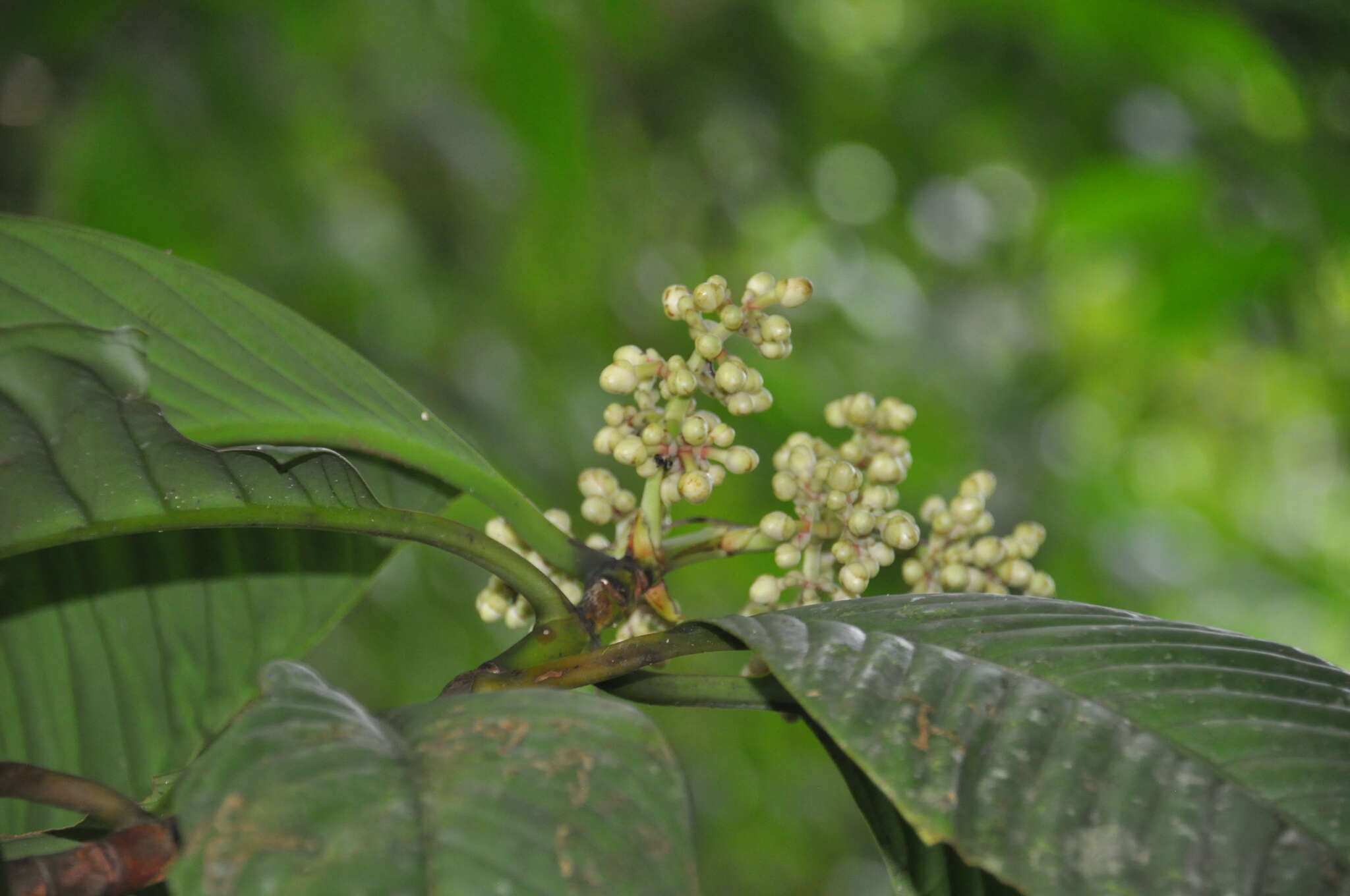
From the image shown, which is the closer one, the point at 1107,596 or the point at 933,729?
the point at 933,729

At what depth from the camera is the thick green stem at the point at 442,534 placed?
0.60 metres

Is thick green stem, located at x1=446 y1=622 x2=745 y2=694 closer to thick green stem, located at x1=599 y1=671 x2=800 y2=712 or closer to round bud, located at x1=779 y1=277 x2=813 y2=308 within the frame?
thick green stem, located at x1=599 y1=671 x2=800 y2=712

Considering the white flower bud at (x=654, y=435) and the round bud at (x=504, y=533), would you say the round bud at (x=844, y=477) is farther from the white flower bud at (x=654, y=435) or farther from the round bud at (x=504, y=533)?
the round bud at (x=504, y=533)

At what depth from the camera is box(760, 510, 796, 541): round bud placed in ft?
2.33

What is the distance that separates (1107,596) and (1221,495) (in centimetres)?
270

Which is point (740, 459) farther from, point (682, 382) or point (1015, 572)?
point (1015, 572)

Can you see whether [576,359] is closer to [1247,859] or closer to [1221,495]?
[1247,859]

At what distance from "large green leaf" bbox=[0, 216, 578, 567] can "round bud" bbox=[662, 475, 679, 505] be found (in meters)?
0.07

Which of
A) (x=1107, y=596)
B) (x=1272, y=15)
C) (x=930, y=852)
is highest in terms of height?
(x=1272, y=15)

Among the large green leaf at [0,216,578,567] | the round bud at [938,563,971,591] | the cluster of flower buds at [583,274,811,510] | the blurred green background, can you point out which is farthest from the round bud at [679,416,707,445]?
the blurred green background

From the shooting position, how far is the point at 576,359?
8.29 ft

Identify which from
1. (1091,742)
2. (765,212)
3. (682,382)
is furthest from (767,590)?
(765,212)

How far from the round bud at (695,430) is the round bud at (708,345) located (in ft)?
0.14

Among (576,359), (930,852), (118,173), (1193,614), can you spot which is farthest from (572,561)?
(1193,614)
